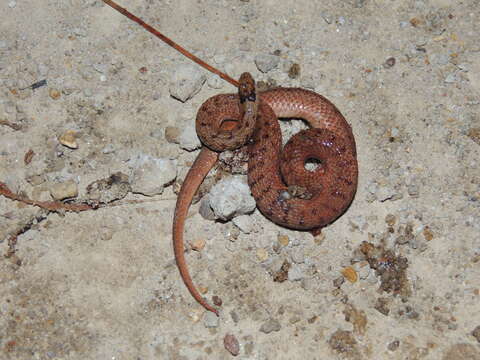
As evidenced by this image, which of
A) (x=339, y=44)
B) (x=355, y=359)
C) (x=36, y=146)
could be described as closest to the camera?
(x=355, y=359)

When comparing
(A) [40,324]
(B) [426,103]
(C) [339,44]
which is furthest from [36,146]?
(B) [426,103]

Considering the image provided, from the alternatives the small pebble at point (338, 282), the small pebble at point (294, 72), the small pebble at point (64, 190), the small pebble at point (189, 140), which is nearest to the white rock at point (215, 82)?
the small pebble at point (189, 140)

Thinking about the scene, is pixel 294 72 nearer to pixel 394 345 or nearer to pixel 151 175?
pixel 151 175

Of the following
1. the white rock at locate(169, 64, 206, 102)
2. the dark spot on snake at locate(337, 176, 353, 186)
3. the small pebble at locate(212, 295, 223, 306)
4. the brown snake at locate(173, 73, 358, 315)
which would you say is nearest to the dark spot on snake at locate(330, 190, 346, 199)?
the brown snake at locate(173, 73, 358, 315)

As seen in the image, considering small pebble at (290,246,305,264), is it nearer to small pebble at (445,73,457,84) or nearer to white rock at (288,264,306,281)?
white rock at (288,264,306,281)

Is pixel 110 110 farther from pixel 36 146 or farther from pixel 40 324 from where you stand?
pixel 40 324
